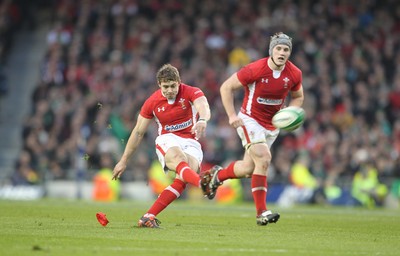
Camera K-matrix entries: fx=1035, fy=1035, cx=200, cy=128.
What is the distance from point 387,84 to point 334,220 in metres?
14.2

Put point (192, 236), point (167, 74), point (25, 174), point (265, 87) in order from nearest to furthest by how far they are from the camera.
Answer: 1. point (192, 236)
2. point (167, 74)
3. point (265, 87)
4. point (25, 174)

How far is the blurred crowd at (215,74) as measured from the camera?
2770 centimetres

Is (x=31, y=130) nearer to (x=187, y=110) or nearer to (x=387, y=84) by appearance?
(x=387, y=84)

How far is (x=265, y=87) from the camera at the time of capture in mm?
13938

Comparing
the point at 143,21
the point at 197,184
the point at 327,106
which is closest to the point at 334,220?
the point at 197,184

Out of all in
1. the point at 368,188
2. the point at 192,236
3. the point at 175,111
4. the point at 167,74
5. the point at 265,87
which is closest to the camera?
the point at 192,236

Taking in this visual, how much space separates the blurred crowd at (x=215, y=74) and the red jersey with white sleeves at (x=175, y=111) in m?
13.2

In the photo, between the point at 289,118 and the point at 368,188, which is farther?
the point at 368,188

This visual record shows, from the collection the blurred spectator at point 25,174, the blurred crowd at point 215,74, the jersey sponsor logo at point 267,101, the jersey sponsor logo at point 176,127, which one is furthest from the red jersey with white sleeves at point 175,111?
the blurred spectator at point 25,174

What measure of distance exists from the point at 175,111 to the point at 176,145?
456 mm

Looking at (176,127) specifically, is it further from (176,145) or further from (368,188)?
(368,188)

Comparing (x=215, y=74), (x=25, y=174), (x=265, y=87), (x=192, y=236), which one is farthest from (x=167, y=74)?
(x=215, y=74)

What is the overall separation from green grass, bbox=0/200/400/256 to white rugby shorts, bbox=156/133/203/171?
3.13ft

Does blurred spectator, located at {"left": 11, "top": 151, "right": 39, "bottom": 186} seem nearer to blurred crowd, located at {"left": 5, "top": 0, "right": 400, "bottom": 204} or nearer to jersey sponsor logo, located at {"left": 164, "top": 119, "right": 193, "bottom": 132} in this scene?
blurred crowd, located at {"left": 5, "top": 0, "right": 400, "bottom": 204}
